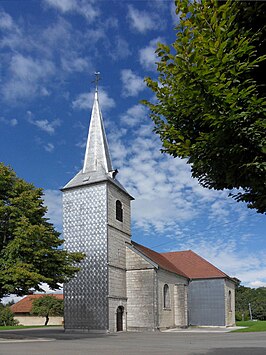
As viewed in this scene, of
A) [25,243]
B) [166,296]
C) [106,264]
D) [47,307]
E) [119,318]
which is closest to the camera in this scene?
[25,243]

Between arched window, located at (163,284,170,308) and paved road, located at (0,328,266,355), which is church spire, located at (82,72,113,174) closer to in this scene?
arched window, located at (163,284,170,308)

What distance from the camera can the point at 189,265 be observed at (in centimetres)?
4622

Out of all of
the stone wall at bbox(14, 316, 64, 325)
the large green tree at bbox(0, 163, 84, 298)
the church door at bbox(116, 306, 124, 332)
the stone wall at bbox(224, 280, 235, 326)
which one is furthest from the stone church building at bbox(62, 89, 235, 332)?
the stone wall at bbox(14, 316, 64, 325)

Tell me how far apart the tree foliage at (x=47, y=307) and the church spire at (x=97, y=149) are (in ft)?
68.0

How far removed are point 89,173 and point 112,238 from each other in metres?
6.39

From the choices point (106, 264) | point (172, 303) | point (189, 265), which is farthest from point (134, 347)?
point (189, 265)

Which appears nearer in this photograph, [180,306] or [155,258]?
[180,306]

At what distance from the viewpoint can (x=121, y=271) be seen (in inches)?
1332

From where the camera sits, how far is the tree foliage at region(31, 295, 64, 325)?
48.6 m

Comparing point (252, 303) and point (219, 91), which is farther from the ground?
point (219, 91)

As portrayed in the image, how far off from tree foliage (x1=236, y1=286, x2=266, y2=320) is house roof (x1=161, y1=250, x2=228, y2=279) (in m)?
22.8

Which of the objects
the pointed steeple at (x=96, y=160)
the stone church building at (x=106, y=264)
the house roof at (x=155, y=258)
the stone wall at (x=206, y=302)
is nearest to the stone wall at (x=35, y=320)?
the house roof at (x=155, y=258)

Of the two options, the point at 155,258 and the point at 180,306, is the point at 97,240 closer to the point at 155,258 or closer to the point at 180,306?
the point at 155,258

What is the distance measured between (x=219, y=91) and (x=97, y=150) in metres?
31.5
